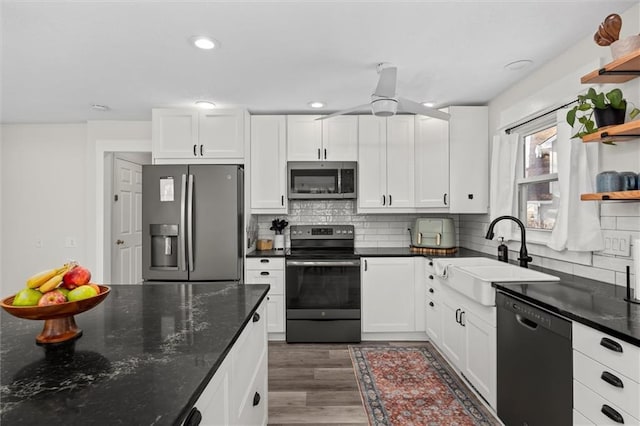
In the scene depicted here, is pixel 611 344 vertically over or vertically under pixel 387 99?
under

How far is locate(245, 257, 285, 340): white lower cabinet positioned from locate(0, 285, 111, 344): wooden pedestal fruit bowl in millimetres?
2272

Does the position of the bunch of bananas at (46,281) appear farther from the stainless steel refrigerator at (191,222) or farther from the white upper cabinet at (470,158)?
the white upper cabinet at (470,158)

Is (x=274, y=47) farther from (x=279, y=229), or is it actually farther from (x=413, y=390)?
(x=413, y=390)

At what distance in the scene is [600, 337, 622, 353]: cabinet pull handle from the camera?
1.22 metres

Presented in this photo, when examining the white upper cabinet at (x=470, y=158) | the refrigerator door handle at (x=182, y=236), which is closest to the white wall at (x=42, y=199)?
the refrigerator door handle at (x=182, y=236)

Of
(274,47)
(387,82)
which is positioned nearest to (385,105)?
(387,82)

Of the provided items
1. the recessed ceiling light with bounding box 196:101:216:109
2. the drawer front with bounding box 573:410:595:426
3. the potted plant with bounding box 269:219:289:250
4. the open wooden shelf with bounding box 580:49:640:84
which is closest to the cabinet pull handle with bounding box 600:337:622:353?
the drawer front with bounding box 573:410:595:426

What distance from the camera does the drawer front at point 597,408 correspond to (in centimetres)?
121

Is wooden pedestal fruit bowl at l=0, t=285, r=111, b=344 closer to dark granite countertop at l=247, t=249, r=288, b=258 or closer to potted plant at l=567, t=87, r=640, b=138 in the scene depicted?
dark granite countertop at l=247, t=249, r=288, b=258

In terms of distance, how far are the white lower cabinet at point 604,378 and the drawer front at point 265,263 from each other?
8.30 ft

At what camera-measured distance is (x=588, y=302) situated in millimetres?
1628

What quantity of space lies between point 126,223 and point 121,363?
13.3 feet

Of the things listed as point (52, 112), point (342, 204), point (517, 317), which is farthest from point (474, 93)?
point (52, 112)

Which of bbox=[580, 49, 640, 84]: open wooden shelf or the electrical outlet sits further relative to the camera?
the electrical outlet
